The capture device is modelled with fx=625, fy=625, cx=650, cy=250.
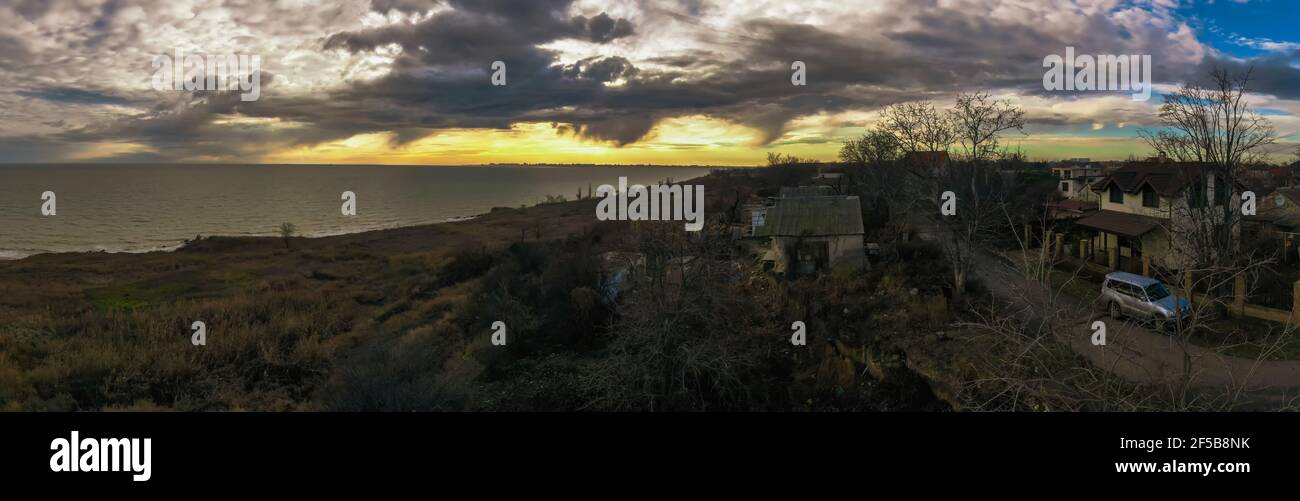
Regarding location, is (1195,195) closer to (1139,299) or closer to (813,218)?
(1139,299)

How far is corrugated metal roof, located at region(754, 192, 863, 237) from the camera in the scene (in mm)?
27359

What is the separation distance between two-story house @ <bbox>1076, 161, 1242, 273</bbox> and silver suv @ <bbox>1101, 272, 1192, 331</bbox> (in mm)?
2361

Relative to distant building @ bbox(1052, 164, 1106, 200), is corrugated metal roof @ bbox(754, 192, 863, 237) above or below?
below

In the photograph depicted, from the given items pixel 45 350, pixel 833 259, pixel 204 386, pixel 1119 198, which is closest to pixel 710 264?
pixel 833 259

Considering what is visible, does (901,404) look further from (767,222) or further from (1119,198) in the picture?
(1119,198)

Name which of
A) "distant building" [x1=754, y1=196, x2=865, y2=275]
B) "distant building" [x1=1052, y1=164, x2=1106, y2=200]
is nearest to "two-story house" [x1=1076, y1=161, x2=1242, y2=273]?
"distant building" [x1=754, y1=196, x2=865, y2=275]

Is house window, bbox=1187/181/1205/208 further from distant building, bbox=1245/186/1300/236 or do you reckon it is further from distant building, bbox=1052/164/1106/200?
distant building, bbox=1052/164/1106/200

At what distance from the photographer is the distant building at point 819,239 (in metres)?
27.2

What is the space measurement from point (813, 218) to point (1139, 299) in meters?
12.0

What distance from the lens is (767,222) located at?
2916 centimetres

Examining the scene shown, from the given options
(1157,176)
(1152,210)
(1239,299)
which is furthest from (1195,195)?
(1239,299)

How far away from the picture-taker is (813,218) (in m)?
27.9

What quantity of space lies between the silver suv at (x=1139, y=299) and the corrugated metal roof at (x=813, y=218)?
920 centimetres

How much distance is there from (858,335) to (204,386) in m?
19.2
